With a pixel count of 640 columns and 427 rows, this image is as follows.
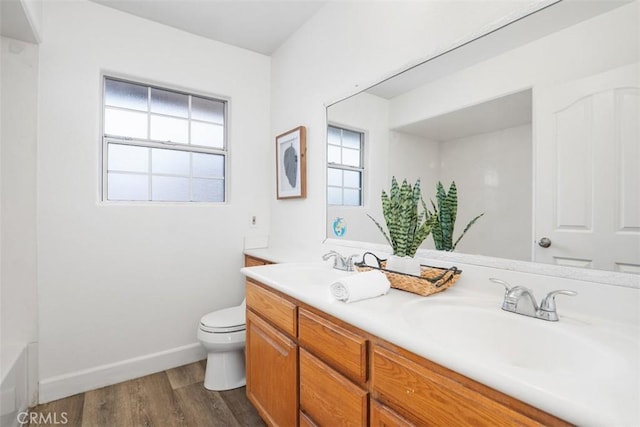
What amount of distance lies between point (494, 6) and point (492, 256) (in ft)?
3.25

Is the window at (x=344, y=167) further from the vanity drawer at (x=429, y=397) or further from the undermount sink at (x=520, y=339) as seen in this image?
the vanity drawer at (x=429, y=397)

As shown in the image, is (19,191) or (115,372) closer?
(19,191)

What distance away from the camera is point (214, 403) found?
187cm

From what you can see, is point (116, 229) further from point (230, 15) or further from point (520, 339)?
point (520, 339)

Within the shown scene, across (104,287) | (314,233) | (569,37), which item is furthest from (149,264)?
(569,37)

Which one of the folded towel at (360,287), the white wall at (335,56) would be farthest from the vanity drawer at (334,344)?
the white wall at (335,56)

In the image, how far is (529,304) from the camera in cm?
96

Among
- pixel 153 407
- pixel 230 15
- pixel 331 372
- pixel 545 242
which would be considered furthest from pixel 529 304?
pixel 230 15

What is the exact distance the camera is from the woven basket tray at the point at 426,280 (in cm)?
117

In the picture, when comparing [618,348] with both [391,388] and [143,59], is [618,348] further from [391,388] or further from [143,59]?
[143,59]

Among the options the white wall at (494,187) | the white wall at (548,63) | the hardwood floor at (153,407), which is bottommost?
the hardwood floor at (153,407)

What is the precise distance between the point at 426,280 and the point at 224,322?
143 centimetres

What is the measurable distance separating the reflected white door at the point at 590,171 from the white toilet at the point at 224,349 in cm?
173

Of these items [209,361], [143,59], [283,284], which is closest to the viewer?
[283,284]
